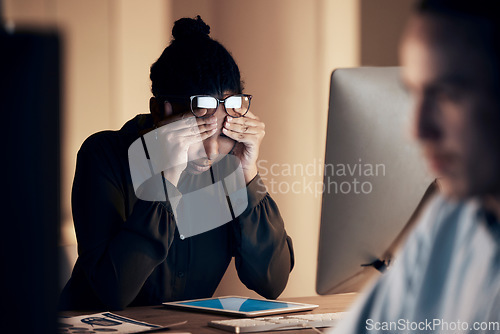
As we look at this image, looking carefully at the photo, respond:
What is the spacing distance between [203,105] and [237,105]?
0.09m

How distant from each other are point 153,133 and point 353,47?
138cm

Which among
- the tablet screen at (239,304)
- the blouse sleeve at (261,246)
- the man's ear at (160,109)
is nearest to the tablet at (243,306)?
the tablet screen at (239,304)

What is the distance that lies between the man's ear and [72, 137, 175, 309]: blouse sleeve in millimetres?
183

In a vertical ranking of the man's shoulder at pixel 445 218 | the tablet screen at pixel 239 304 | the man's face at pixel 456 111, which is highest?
the man's face at pixel 456 111

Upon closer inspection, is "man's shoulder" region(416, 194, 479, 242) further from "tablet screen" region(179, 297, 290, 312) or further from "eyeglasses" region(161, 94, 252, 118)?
"eyeglasses" region(161, 94, 252, 118)

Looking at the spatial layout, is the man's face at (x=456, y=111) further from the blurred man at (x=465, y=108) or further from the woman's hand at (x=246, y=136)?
the woman's hand at (x=246, y=136)

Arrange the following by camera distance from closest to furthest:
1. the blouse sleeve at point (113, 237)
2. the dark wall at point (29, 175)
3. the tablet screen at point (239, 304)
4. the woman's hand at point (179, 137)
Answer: the dark wall at point (29, 175) → the tablet screen at point (239, 304) → the blouse sleeve at point (113, 237) → the woman's hand at point (179, 137)

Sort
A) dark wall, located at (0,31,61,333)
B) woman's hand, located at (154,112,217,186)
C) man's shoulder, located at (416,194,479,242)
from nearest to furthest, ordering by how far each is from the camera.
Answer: dark wall, located at (0,31,61,333) < man's shoulder, located at (416,194,479,242) < woman's hand, located at (154,112,217,186)

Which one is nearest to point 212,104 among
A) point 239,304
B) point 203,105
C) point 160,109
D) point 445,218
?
point 203,105

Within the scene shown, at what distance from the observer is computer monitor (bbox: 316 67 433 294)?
81cm

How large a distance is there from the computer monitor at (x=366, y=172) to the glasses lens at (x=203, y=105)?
55cm

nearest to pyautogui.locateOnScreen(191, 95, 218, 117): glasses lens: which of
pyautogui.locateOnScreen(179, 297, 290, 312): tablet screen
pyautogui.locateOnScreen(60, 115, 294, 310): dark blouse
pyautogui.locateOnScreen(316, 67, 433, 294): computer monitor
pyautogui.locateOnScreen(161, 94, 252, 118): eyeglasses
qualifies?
pyautogui.locateOnScreen(161, 94, 252, 118): eyeglasses

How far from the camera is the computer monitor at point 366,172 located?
806 millimetres

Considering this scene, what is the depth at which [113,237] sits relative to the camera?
1.37m
